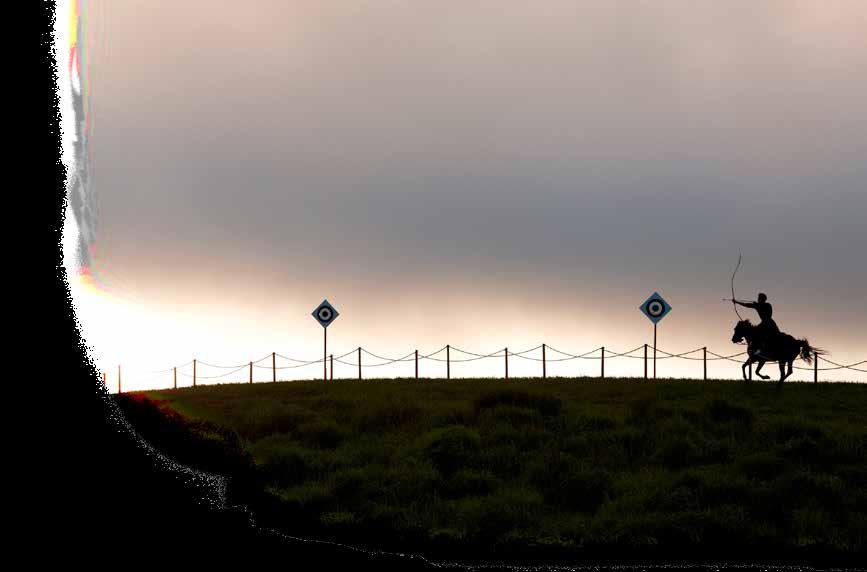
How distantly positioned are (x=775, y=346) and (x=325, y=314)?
14834 millimetres

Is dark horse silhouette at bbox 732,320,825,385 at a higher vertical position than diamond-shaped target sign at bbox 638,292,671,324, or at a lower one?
lower

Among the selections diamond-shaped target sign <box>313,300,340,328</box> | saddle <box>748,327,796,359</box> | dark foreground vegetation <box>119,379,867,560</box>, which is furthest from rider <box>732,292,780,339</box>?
diamond-shaped target sign <box>313,300,340,328</box>

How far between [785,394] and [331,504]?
1620 cm

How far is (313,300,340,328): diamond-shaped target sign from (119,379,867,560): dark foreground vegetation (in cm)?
1111

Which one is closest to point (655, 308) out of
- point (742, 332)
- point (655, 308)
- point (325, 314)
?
point (655, 308)

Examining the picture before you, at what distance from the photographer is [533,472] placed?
11711 millimetres

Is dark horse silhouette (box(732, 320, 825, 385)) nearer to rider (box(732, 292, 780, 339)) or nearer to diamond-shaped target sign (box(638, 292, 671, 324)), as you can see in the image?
rider (box(732, 292, 780, 339))

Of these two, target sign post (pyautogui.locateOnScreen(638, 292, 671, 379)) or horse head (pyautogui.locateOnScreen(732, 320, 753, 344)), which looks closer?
horse head (pyautogui.locateOnScreen(732, 320, 753, 344))

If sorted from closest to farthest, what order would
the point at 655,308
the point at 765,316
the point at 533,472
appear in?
the point at 533,472 → the point at 765,316 → the point at 655,308

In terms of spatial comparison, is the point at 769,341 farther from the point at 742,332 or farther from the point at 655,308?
the point at 655,308

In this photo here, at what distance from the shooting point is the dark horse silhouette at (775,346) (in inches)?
893

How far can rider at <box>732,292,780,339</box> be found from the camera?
22.5 metres

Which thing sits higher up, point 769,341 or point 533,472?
point 769,341

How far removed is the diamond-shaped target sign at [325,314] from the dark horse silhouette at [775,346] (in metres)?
13.5
